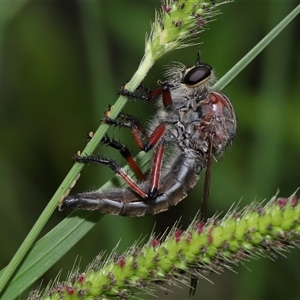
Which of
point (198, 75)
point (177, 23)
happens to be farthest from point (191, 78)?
point (177, 23)

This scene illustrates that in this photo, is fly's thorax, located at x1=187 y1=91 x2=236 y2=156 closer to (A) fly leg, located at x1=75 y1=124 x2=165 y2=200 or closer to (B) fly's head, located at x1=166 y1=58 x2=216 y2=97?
(B) fly's head, located at x1=166 y1=58 x2=216 y2=97

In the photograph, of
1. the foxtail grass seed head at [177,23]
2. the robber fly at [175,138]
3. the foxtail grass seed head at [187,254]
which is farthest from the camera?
the robber fly at [175,138]

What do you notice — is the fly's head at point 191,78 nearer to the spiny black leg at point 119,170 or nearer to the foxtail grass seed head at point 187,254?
the spiny black leg at point 119,170

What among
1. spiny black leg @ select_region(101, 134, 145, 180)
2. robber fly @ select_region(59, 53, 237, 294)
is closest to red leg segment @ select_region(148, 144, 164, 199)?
robber fly @ select_region(59, 53, 237, 294)

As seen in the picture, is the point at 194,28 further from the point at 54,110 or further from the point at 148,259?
the point at 54,110

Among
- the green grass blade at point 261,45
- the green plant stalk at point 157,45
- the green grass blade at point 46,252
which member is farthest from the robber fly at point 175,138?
the green plant stalk at point 157,45
